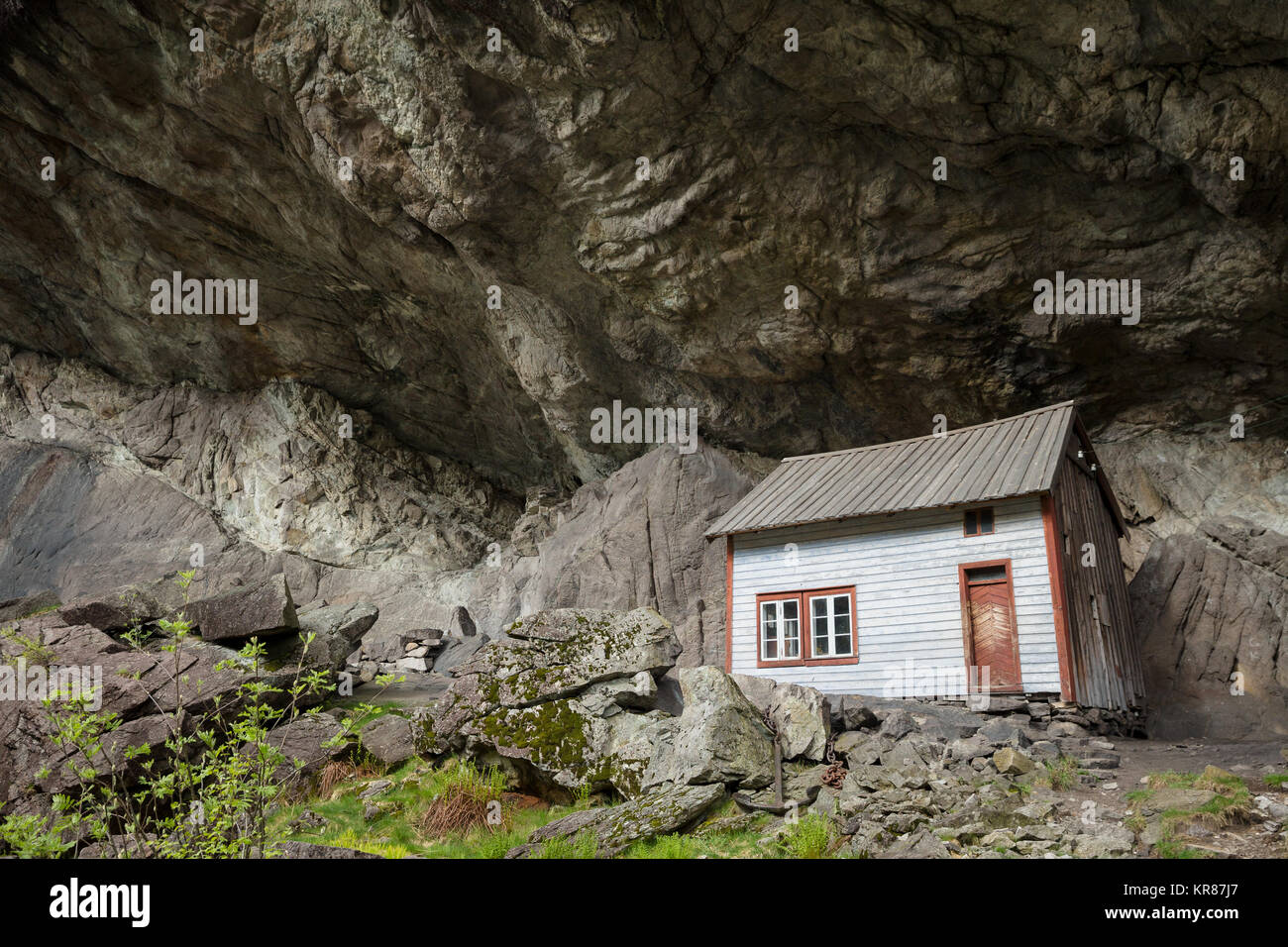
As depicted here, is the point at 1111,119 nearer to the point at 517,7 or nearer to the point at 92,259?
the point at 517,7

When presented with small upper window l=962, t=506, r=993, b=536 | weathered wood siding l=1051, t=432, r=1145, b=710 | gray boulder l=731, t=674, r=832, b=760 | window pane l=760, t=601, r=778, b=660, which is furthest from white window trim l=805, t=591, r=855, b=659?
gray boulder l=731, t=674, r=832, b=760

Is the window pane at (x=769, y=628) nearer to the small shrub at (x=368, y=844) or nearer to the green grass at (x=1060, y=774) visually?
the green grass at (x=1060, y=774)

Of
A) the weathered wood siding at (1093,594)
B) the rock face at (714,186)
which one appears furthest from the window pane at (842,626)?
the rock face at (714,186)

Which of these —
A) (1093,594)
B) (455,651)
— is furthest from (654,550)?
(1093,594)

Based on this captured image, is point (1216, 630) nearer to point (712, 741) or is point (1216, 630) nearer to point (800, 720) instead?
point (800, 720)

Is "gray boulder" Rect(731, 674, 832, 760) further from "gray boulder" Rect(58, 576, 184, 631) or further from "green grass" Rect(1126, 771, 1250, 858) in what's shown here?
"gray boulder" Rect(58, 576, 184, 631)

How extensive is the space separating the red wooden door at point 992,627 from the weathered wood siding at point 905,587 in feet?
0.57

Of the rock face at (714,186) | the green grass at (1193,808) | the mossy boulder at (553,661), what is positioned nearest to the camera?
the green grass at (1193,808)

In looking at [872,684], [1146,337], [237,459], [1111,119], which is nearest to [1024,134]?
[1111,119]

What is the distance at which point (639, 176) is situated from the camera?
2289cm

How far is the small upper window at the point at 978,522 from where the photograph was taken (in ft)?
58.1

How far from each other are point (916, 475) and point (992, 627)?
431 centimetres

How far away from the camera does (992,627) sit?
1705 centimetres

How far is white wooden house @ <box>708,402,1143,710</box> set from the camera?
16766 millimetres
